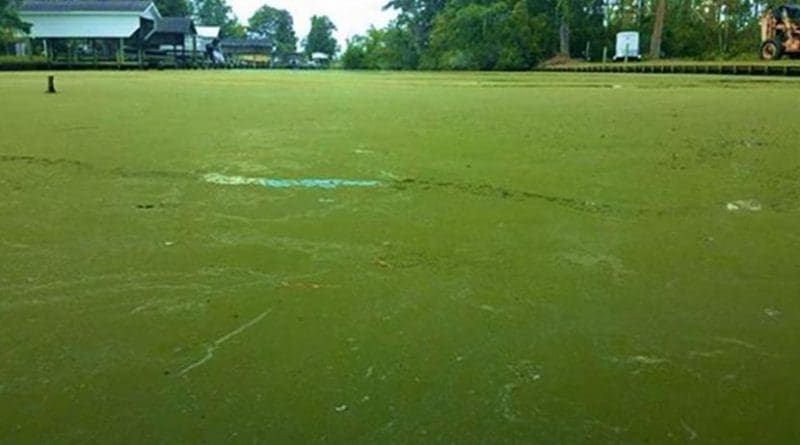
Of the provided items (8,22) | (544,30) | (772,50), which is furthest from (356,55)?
(772,50)

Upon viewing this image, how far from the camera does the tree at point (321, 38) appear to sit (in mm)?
49500

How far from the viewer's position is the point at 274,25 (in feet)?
177

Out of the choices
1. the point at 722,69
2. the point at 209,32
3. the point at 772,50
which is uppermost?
the point at 209,32

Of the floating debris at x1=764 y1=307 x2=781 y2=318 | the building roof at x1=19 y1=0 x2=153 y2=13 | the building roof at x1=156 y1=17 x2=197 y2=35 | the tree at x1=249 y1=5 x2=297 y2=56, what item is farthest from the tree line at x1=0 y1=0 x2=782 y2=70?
the floating debris at x1=764 y1=307 x2=781 y2=318

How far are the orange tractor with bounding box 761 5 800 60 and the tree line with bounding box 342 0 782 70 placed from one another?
582 cm

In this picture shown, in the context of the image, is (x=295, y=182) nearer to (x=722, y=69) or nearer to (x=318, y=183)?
(x=318, y=183)

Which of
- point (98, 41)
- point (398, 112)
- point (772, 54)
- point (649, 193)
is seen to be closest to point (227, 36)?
point (98, 41)

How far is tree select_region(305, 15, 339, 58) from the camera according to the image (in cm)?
4950

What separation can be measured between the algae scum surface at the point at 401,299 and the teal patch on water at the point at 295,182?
14 mm

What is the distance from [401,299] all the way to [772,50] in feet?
59.7

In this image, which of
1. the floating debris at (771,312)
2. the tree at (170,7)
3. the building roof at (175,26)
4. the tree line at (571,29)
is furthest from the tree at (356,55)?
the floating debris at (771,312)

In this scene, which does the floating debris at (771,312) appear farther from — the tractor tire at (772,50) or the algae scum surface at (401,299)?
the tractor tire at (772,50)

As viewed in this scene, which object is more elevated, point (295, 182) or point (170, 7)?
point (170, 7)

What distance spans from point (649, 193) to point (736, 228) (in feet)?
1.54
